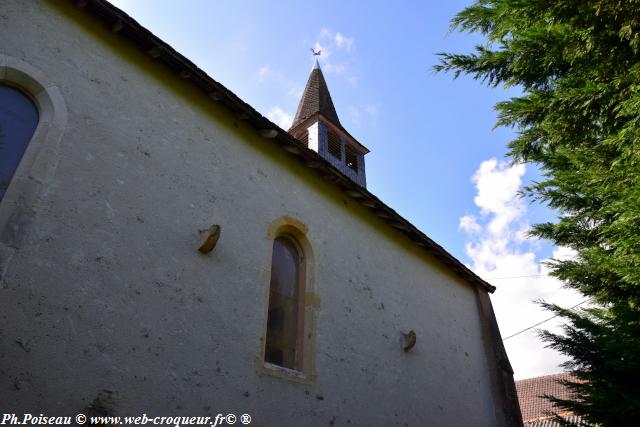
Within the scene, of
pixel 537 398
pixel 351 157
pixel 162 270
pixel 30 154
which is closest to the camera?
pixel 30 154

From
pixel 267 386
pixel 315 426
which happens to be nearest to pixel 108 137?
pixel 267 386

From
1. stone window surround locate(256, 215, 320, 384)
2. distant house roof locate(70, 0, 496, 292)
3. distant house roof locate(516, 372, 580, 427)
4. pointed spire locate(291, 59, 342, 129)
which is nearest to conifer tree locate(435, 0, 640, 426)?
distant house roof locate(70, 0, 496, 292)

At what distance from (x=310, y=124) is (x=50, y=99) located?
1060 centimetres

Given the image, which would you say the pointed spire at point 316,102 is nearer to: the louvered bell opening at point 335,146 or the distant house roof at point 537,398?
the louvered bell opening at point 335,146

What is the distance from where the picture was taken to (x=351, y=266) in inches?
294

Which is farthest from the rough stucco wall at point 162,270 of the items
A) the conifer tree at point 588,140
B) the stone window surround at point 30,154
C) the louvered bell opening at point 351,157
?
the louvered bell opening at point 351,157

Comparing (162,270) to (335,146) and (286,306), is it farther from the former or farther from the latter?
(335,146)

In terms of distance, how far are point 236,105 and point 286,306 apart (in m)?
2.81

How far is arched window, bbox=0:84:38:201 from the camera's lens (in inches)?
167

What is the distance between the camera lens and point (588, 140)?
23.5 ft

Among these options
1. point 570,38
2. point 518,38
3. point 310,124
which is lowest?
point 570,38

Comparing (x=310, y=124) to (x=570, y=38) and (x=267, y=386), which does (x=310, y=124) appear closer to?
(x=570, y=38)

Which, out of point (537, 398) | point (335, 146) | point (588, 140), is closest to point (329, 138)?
point (335, 146)

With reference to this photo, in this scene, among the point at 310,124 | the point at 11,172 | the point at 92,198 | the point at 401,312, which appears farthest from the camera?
the point at 310,124
